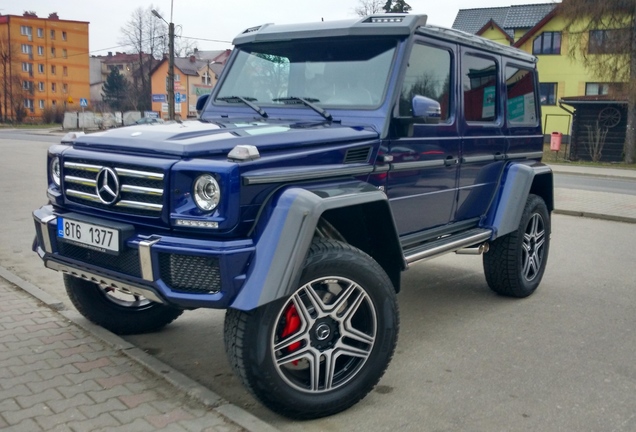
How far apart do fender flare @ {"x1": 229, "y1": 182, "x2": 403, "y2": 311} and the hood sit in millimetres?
376

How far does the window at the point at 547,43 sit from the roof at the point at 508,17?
252 inches

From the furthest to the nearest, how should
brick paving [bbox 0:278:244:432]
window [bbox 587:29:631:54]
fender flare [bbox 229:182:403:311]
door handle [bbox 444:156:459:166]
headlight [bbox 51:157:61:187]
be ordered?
window [bbox 587:29:631:54], door handle [bbox 444:156:459:166], headlight [bbox 51:157:61:187], brick paving [bbox 0:278:244:432], fender flare [bbox 229:182:403:311]

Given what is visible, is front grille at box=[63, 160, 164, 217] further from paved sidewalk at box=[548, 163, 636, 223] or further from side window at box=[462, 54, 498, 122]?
paved sidewalk at box=[548, 163, 636, 223]

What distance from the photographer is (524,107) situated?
6.44 metres

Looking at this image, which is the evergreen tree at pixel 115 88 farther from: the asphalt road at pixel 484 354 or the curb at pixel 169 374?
the curb at pixel 169 374

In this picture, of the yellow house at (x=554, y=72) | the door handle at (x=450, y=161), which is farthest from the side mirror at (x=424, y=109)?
the yellow house at (x=554, y=72)

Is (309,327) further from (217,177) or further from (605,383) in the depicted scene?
(605,383)

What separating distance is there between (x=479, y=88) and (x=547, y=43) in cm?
4488

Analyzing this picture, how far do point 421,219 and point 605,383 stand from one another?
1.56 meters

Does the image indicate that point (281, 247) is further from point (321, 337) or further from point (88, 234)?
point (88, 234)

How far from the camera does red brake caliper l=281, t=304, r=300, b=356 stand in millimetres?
3585

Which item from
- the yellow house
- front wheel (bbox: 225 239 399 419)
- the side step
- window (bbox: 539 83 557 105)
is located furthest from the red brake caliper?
window (bbox: 539 83 557 105)

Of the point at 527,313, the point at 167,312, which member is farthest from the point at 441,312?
the point at 167,312

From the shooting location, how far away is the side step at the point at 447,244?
4625 millimetres
